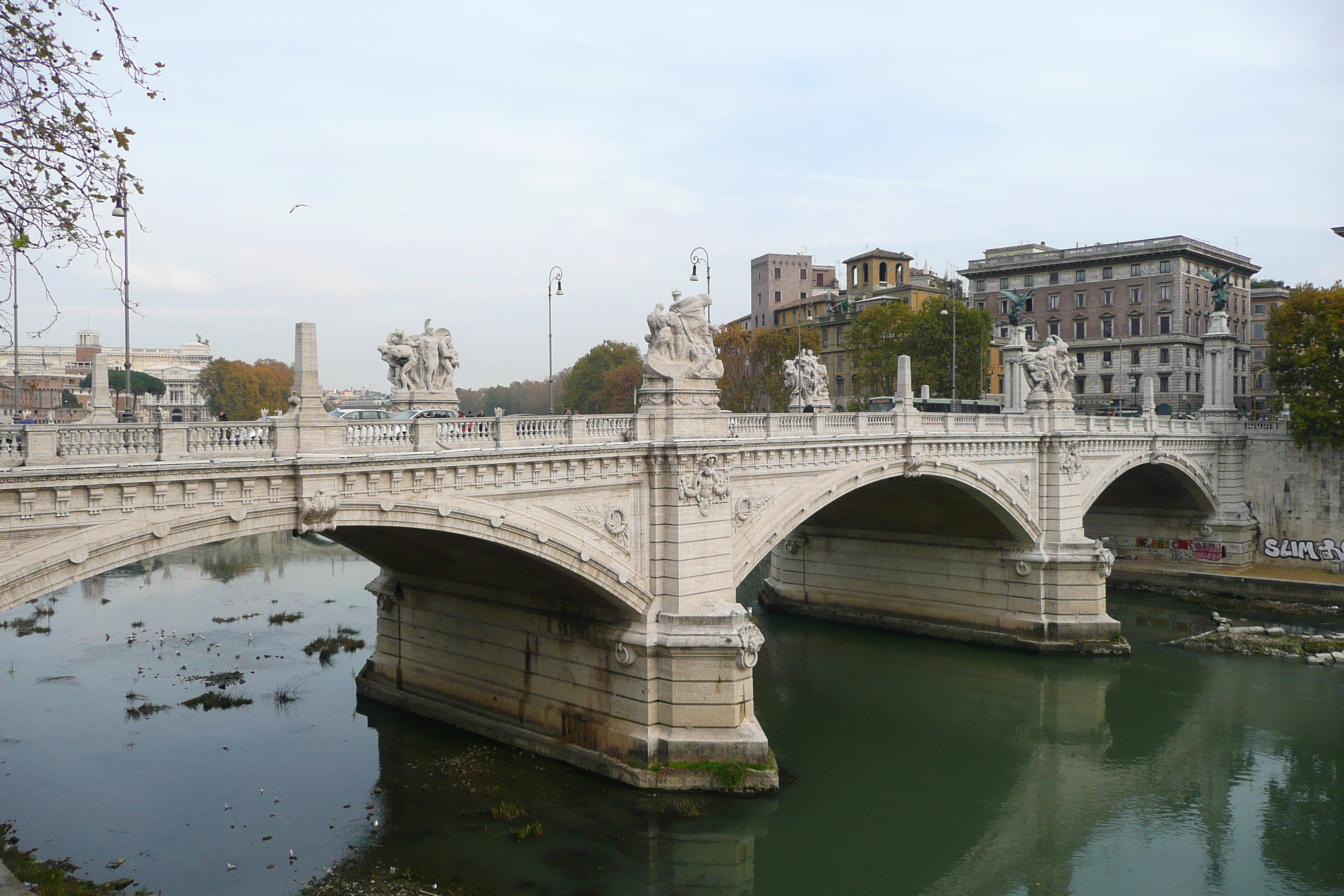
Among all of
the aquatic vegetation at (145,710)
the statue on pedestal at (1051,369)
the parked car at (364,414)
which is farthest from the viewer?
the statue on pedestal at (1051,369)

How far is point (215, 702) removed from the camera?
24.5 meters

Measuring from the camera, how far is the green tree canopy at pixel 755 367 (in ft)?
189

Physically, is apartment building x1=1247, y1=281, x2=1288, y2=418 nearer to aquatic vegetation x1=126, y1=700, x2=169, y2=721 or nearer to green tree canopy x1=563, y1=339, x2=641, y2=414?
green tree canopy x1=563, y1=339, x2=641, y2=414

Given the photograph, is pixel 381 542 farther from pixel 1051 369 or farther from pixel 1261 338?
pixel 1261 338

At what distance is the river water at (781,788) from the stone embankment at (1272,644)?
81 centimetres

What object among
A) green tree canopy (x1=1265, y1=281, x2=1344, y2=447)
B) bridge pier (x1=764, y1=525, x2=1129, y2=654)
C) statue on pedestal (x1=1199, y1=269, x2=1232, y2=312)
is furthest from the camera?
statue on pedestal (x1=1199, y1=269, x2=1232, y2=312)

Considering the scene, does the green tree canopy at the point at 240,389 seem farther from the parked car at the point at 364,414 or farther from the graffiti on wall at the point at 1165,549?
the graffiti on wall at the point at 1165,549

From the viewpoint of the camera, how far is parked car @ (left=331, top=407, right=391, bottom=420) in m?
18.5

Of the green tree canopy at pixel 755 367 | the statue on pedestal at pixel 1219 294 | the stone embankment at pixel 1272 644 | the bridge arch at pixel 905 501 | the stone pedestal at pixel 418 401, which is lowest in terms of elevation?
the stone embankment at pixel 1272 644

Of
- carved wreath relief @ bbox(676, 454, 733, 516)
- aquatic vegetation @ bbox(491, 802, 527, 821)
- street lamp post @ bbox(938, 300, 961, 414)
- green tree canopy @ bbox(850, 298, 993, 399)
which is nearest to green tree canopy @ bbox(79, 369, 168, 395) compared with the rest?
aquatic vegetation @ bbox(491, 802, 527, 821)

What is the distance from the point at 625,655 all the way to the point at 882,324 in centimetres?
3775

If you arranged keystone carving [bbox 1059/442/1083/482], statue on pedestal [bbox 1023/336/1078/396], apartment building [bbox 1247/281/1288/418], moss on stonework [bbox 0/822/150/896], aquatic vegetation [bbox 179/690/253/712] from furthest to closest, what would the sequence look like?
apartment building [bbox 1247/281/1288/418]
statue on pedestal [bbox 1023/336/1078/396]
keystone carving [bbox 1059/442/1083/482]
aquatic vegetation [bbox 179/690/253/712]
moss on stonework [bbox 0/822/150/896]

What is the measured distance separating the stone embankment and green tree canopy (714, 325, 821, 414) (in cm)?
2804

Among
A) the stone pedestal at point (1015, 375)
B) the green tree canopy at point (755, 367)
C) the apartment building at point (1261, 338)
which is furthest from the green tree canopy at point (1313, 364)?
the green tree canopy at point (755, 367)
